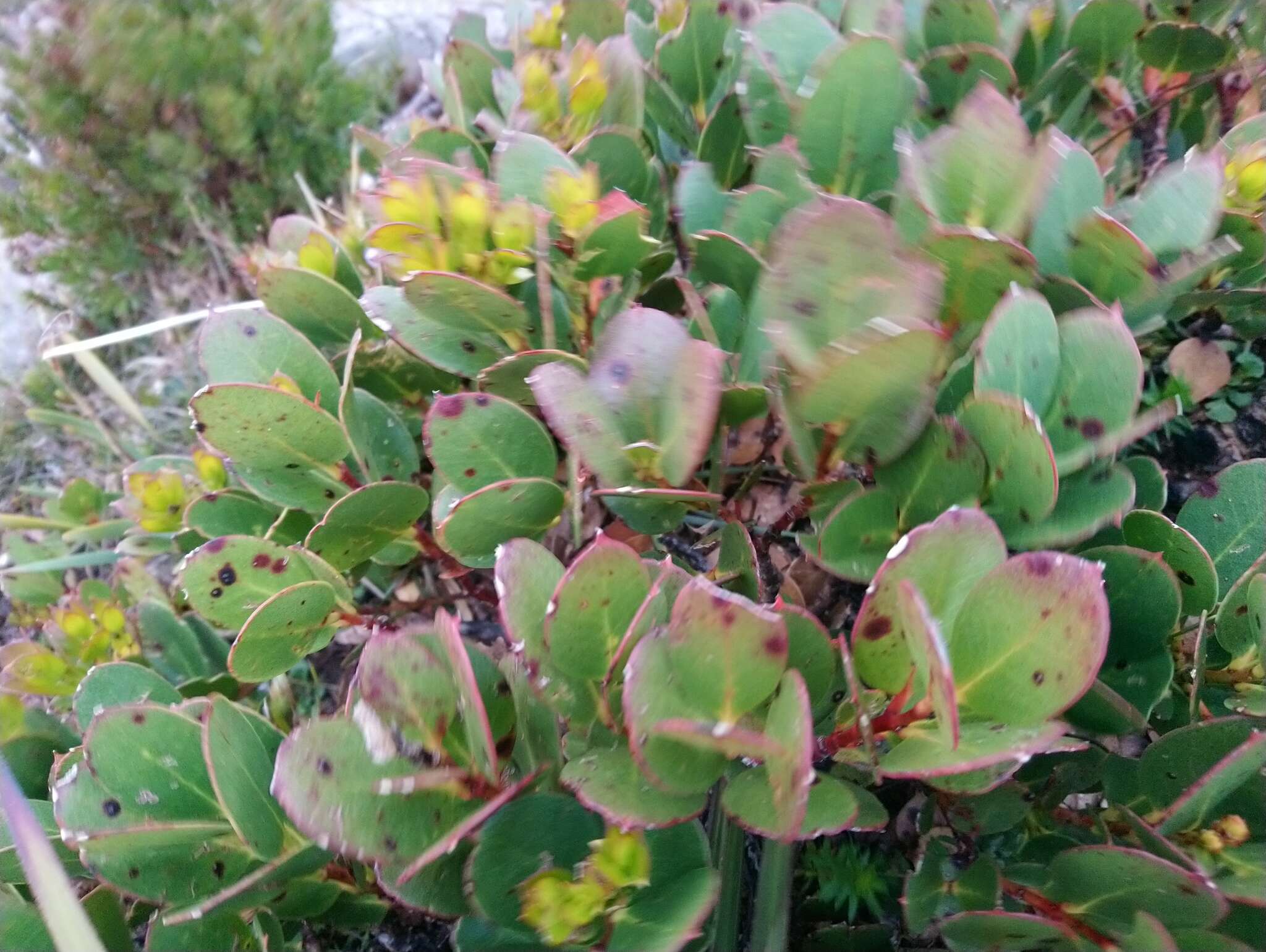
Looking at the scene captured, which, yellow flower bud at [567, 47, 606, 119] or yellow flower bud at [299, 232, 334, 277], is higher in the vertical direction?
yellow flower bud at [567, 47, 606, 119]

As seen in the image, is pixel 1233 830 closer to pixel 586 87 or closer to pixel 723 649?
pixel 723 649

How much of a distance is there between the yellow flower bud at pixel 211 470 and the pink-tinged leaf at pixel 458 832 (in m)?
0.63

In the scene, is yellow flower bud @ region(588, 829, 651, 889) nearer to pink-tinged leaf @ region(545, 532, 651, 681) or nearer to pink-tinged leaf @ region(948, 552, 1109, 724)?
pink-tinged leaf @ region(545, 532, 651, 681)

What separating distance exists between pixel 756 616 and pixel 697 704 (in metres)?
0.08

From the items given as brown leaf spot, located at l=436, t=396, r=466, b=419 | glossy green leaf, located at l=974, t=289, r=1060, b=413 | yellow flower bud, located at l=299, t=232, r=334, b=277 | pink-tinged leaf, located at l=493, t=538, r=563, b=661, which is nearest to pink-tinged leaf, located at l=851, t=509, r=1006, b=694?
glossy green leaf, located at l=974, t=289, r=1060, b=413

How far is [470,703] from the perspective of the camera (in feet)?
1.64

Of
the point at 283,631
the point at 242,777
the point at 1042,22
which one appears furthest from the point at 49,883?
the point at 1042,22

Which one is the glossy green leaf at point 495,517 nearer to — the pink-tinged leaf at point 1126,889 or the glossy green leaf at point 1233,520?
the pink-tinged leaf at point 1126,889

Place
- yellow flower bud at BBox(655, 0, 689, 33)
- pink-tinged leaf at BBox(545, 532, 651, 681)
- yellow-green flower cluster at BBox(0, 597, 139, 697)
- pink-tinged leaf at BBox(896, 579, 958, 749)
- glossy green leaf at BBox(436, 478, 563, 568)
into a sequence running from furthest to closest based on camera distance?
yellow flower bud at BBox(655, 0, 689, 33) → yellow-green flower cluster at BBox(0, 597, 139, 697) → glossy green leaf at BBox(436, 478, 563, 568) → pink-tinged leaf at BBox(545, 532, 651, 681) → pink-tinged leaf at BBox(896, 579, 958, 749)

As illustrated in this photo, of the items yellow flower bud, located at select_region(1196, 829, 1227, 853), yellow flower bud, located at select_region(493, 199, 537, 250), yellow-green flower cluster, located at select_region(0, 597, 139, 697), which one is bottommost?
yellow-green flower cluster, located at select_region(0, 597, 139, 697)

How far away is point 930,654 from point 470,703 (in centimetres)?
27

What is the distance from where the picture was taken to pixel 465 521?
0.64 m

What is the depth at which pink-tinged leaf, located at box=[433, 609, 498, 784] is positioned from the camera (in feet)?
1.61

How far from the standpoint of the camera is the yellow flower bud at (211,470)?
0.97m
